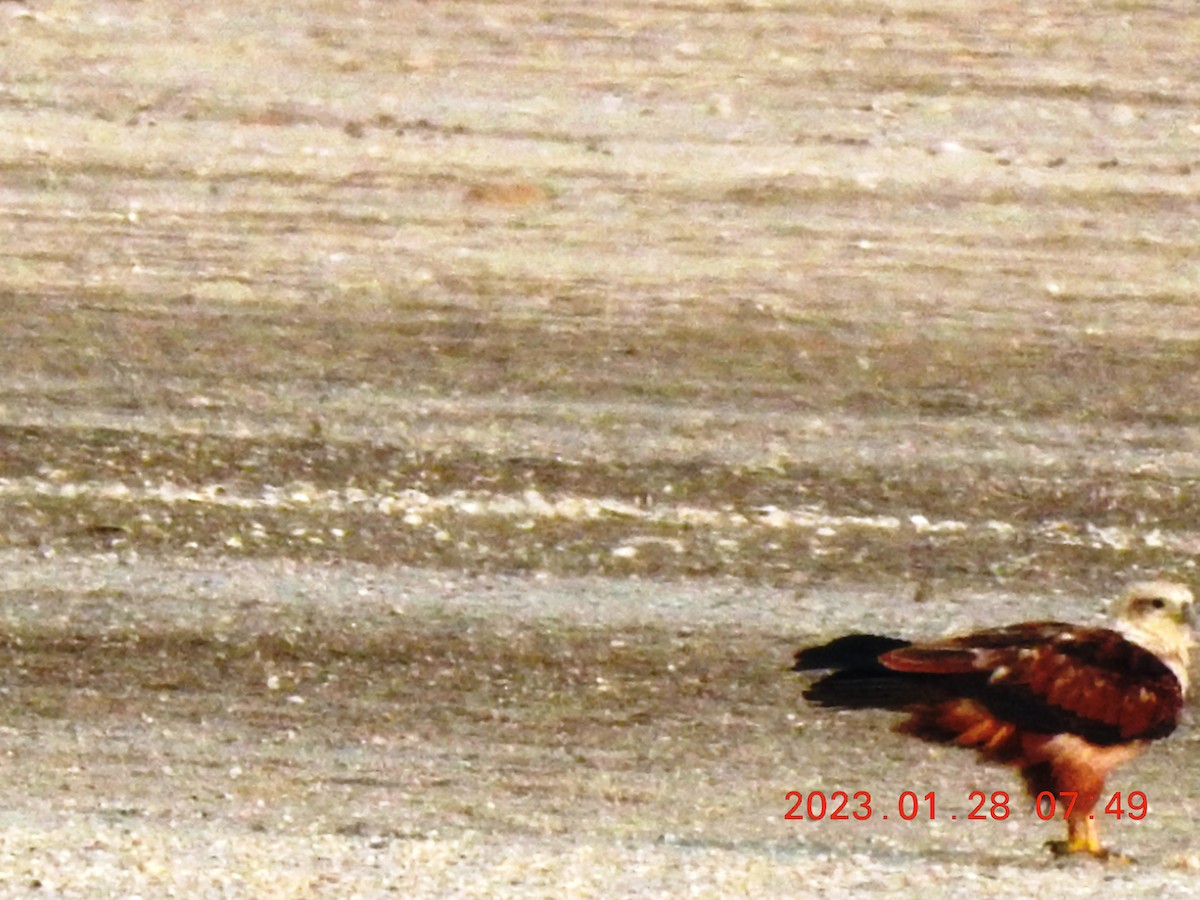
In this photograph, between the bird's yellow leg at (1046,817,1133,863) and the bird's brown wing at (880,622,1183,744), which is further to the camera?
the bird's yellow leg at (1046,817,1133,863)

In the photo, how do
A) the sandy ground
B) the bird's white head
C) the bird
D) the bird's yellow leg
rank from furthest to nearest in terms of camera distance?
the sandy ground, the bird's white head, the bird's yellow leg, the bird

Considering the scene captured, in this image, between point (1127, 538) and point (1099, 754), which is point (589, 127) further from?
point (1099, 754)

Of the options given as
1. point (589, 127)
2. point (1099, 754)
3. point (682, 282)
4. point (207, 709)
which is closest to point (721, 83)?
point (589, 127)
